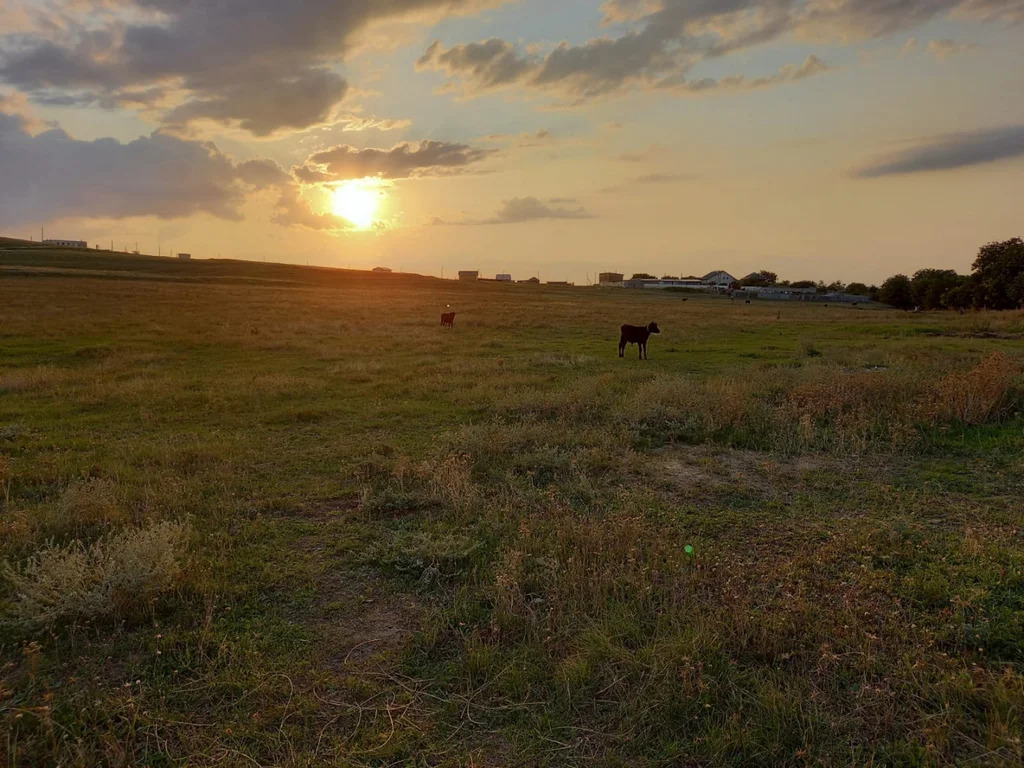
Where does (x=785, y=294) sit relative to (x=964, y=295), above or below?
above

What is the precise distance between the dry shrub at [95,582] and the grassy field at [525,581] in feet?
0.10

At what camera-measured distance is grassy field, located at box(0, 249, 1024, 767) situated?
3932 millimetres

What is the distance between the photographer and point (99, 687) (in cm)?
436

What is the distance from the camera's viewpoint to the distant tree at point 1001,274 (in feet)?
157

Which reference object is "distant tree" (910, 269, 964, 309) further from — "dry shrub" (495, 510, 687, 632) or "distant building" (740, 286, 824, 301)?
"dry shrub" (495, 510, 687, 632)

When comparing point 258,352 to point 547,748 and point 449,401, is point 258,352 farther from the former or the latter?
point 547,748

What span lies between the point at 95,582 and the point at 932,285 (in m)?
88.4

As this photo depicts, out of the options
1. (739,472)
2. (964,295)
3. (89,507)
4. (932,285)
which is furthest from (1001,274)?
(89,507)

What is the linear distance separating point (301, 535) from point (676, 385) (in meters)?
10.4

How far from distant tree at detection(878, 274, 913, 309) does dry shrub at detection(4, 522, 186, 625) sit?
103 m

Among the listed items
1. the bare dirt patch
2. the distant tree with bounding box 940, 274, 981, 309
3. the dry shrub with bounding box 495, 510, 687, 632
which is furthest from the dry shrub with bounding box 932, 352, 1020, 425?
the distant tree with bounding box 940, 274, 981, 309

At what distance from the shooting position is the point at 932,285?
72562 mm

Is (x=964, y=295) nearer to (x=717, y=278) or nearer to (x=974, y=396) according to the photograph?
(x=974, y=396)

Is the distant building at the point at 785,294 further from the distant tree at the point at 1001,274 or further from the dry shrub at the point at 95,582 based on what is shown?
the dry shrub at the point at 95,582
